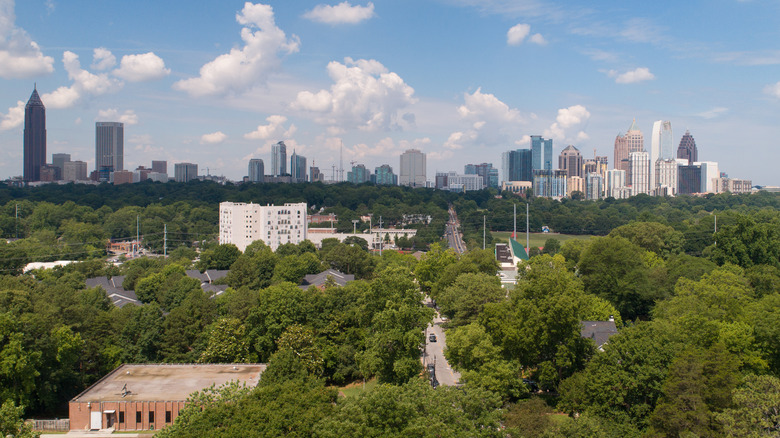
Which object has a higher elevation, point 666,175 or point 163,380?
point 666,175

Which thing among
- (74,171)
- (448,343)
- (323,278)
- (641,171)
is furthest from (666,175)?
(74,171)

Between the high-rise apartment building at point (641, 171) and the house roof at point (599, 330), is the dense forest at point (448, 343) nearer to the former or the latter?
the house roof at point (599, 330)

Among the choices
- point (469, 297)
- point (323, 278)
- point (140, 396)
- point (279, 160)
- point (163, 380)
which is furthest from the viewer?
point (279, 160)

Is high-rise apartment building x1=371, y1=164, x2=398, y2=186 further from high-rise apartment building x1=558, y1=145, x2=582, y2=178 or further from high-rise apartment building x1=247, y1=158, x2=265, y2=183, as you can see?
high-rise apartment building x1=558, y1=145, x2=582, y2=178

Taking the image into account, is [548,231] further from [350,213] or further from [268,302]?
[268,302]

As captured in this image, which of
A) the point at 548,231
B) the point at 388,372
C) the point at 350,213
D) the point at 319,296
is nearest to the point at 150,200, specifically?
the point at 350,213

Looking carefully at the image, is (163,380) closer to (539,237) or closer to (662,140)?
(539,237)
